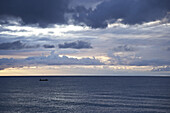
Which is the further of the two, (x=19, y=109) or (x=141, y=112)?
(x=19, y=109)

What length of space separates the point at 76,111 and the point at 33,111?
1537 cm

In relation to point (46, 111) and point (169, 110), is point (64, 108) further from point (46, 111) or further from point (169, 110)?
point (169, 110)

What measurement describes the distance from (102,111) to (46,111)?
20151 millimetres

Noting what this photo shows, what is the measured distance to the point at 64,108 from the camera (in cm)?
8362

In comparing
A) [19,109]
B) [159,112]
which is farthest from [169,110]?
[19,109]

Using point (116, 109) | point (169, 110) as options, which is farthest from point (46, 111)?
point (169, 110)

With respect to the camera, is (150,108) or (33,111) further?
(150,108)

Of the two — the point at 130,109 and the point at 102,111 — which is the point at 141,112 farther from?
the point at 102,111

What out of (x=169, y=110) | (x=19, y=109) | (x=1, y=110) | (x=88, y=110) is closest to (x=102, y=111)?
(x=88, y=110)

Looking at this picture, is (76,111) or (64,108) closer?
(76,111)

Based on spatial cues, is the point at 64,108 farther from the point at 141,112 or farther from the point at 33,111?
the point at 141,112

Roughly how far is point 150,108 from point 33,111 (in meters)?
43.8

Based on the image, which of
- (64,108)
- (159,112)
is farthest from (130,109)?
(64,108)

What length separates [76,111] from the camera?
257 feet
